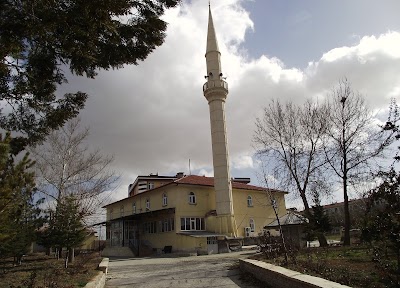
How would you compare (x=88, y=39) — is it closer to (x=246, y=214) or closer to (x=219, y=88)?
(x=219, y=88)

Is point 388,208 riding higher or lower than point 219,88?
lower

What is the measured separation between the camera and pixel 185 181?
33.2m

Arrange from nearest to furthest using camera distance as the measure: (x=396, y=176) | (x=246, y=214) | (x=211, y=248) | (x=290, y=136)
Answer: (x=396, y=176) < (x=290, y=136) < (x=211, y=248) < (x=246, y=214)

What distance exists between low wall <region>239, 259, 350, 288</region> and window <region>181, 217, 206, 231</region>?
1972 cm

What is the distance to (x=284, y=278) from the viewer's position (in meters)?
7.85

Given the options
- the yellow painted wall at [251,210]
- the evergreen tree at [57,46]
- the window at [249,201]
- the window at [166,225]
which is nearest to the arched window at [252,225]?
the yellow painted wall at [251,210]

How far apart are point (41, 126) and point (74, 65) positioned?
5.28ft

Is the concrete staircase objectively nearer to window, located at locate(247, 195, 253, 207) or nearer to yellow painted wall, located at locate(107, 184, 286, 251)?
yellow painted wall, located at locate(107, 184, 286, 251)

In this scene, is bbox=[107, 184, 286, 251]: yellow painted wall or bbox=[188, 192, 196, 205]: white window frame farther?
bbox=[188, 192, 196, 205]: white window frame

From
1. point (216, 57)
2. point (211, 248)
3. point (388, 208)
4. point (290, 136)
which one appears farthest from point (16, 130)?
point (216, 57)

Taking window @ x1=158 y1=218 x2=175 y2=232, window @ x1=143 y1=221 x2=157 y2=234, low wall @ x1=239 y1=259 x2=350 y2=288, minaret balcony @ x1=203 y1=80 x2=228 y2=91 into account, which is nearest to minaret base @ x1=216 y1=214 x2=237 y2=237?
window @ x1=158 y1=218 x2=175 y2=232

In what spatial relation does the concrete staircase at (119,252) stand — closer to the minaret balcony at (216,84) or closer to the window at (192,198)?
the window at (192,198)

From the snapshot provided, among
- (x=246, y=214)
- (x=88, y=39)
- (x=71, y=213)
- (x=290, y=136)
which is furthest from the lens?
(x=246, y=214)

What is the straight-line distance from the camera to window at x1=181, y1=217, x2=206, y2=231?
31.3 metres
